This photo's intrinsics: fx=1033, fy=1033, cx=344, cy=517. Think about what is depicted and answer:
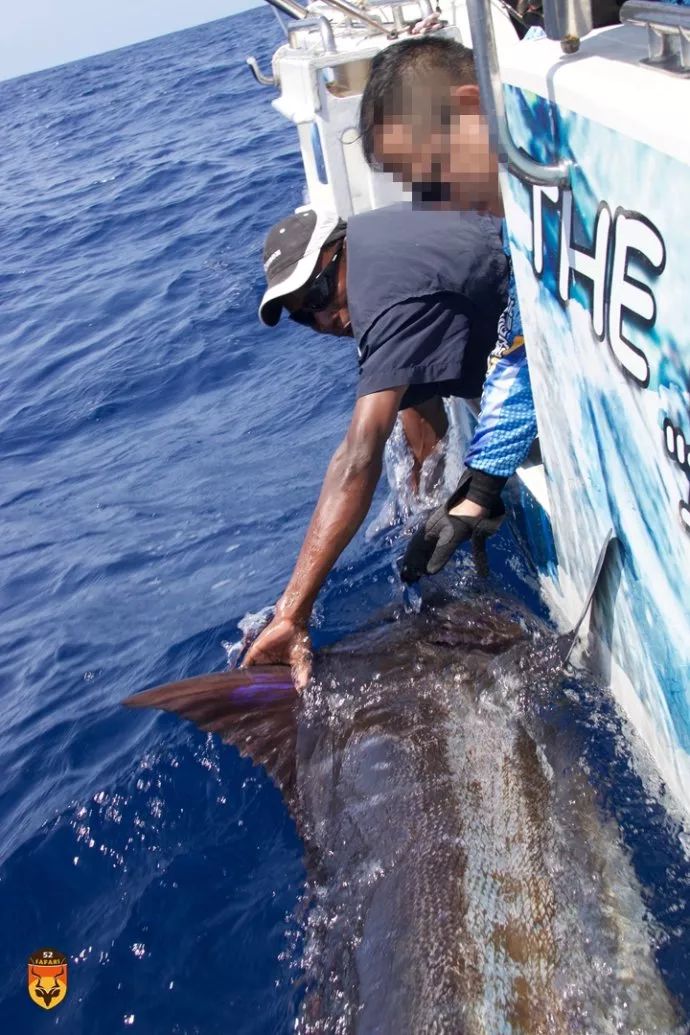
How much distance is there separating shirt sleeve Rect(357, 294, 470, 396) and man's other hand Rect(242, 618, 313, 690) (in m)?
0.71

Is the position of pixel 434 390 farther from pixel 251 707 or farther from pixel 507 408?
pixel 251 707

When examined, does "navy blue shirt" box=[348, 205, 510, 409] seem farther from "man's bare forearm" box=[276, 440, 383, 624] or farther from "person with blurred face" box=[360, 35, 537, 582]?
"man's bare forearm" box=[276, 440, 383, 624]

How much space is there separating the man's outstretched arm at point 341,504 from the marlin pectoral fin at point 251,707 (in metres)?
0.08

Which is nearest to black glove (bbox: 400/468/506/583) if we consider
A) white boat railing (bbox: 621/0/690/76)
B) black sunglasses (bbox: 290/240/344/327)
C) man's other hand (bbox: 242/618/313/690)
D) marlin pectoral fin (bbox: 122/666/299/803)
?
man's other hand (bbox: 242/618/313/690)

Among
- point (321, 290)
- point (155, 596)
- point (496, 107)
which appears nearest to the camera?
point (496, 107)

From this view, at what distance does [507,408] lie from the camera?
9.98 ft

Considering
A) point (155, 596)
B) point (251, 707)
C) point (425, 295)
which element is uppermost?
point (425, 295)

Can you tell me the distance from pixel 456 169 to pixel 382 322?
1.54 ft

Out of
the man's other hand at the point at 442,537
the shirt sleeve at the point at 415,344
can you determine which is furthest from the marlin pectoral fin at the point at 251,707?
the shirt sleeve at the point at 415,344

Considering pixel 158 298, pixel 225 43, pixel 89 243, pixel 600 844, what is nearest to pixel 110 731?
pixel 600 844

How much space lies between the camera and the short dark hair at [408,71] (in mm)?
2898

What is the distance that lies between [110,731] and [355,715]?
1612mm

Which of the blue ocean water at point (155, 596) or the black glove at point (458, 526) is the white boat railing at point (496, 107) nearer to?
the black glove at point (458, 526)

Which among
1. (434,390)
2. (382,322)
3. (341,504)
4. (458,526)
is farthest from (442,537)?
(382,322)
